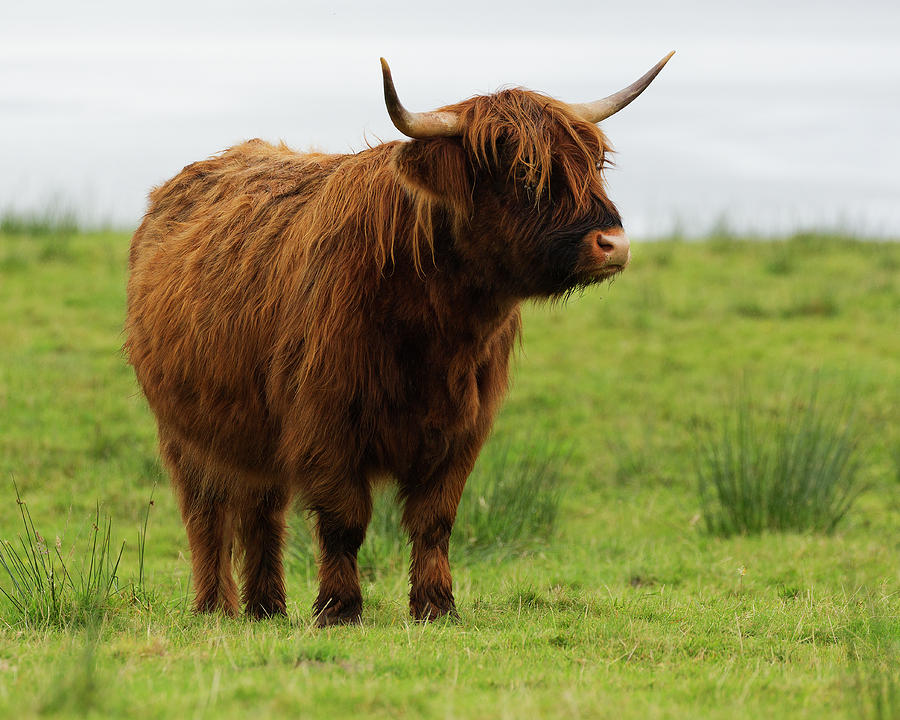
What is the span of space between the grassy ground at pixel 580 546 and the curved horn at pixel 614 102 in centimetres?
190

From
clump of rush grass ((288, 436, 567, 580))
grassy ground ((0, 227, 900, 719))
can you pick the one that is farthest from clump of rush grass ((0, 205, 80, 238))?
clump of rush grass ((288, 436, 567, 580))

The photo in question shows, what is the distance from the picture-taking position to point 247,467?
498 centimetres

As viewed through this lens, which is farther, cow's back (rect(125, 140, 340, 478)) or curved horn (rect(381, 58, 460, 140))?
cow's back (rect(125, 140, 340, 478))

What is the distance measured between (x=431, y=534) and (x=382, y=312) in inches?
36.4

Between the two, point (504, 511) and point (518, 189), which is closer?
point (518, 189)

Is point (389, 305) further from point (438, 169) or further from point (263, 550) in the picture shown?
point (263, 550)

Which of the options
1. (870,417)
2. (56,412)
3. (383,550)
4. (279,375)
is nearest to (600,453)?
(870,417)

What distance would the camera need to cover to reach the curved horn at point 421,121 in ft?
12.9

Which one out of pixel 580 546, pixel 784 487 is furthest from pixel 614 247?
pixel 784 487

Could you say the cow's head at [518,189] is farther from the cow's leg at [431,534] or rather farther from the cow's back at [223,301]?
the cow's leg at [431,534]

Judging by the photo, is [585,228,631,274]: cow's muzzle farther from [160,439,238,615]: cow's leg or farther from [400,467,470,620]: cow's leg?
[160,439,238,615]: cow's leg

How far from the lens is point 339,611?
452cm

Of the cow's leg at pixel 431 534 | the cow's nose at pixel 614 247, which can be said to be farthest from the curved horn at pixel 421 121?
the cow's leg at pixel 431 534

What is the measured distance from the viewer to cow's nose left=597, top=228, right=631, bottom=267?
3.97 m
